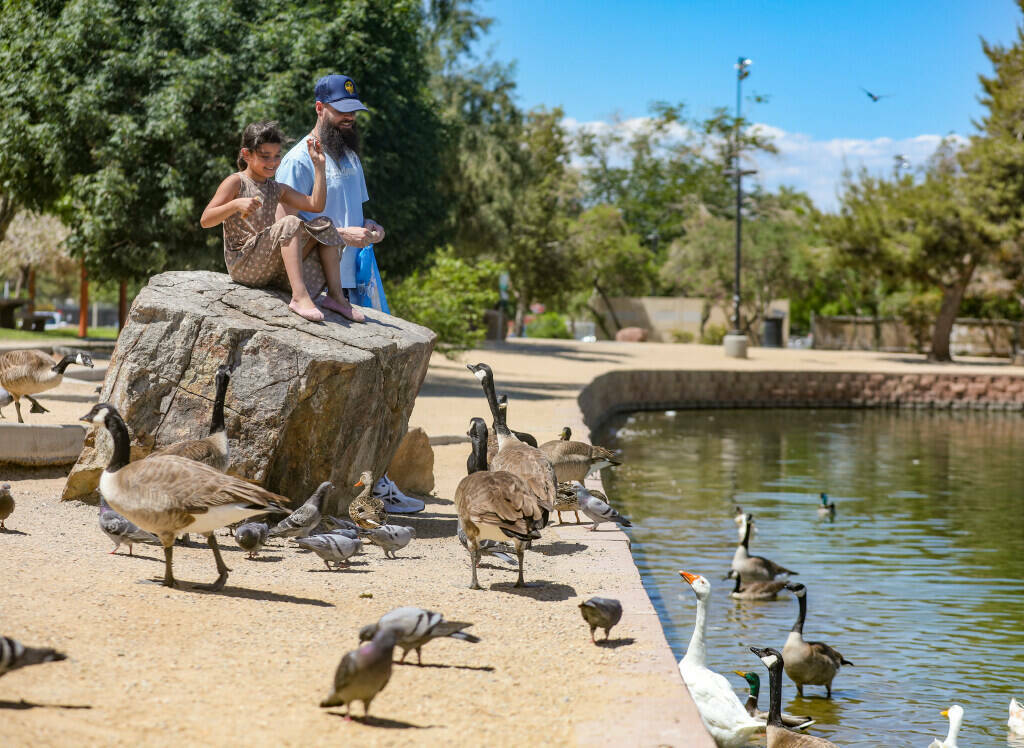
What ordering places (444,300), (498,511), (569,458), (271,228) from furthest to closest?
(444,300) → (569,458) → (271,228) → (498,511)

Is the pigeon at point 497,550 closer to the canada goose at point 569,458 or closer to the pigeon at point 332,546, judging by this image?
the pigeon at point 332,546

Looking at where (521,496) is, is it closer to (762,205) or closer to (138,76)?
(138,76)

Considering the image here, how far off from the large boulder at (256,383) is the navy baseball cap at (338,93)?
63.4 inches

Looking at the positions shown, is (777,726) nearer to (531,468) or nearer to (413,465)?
(531,468)

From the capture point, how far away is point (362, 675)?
174 inches

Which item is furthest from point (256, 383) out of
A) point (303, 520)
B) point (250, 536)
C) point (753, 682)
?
point (753, 682)

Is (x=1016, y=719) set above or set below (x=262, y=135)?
below

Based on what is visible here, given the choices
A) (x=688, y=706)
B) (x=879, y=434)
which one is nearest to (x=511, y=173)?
(x=879, y=434)

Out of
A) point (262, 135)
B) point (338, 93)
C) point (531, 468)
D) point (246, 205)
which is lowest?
point (531, 468)

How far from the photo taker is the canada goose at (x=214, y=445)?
7.30 metres

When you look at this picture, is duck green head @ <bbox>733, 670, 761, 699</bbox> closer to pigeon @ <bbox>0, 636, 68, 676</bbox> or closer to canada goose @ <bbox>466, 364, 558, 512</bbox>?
canada goose @ <bbox>466, 364, 558, 512</bbox>

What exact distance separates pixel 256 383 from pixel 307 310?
2.43 ft

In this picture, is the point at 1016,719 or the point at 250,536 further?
the point at 1016,719

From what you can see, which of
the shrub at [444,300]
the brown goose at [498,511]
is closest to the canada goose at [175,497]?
the brown goose at [498,511]
